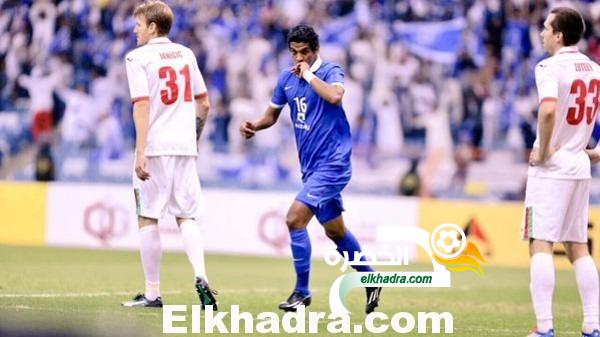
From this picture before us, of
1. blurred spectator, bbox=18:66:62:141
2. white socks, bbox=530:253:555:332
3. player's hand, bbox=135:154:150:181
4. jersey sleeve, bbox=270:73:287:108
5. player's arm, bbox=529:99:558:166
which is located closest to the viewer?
player's arm, bbox=529:99:558:166

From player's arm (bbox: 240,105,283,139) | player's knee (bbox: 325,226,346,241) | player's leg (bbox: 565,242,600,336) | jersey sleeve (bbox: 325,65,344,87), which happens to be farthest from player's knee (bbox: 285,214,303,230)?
player's leg (bbox: 565,242,600,336)

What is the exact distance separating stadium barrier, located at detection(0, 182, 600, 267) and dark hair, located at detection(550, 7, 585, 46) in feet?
34.3

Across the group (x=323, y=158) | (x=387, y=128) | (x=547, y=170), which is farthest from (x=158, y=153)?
(x=387, y=128)

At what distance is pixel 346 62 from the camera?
80.0 feet

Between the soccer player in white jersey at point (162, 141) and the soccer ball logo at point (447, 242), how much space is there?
24.9 feet

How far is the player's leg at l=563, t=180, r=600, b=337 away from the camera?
9508mm

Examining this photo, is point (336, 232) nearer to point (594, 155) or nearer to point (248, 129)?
point (248, 129)

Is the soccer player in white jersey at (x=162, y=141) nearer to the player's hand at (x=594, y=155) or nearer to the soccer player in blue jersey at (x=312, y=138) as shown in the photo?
the soccer player in blue jersey at (x=312, y=138)

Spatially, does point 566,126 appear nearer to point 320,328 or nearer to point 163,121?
point 320,328

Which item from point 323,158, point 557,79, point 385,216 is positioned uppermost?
point 557,79

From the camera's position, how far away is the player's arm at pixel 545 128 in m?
9.10

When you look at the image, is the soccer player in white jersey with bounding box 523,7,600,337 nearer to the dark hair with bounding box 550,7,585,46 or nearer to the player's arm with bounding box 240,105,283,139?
the dark hair with bounding box 550,7,585,46

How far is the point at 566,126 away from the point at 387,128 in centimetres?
1382

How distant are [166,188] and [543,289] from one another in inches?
129
